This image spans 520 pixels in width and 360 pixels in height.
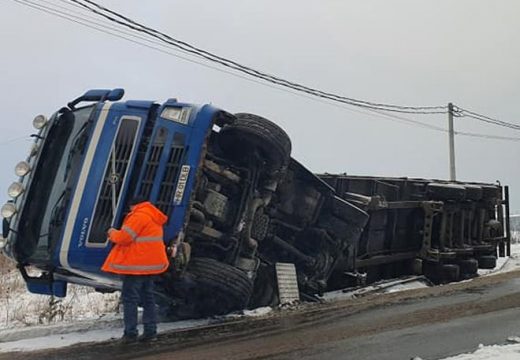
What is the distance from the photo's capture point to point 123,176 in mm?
5734

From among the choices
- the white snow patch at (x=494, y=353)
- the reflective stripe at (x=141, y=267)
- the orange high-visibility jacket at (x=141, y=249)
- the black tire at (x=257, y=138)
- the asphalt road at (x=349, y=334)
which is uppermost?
the black tire at (x=257, y=138)

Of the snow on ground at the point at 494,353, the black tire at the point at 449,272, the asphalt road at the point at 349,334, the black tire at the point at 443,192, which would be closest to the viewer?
the snow on ground at the point at 494,353

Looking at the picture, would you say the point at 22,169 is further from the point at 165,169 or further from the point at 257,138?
the point at 257,138

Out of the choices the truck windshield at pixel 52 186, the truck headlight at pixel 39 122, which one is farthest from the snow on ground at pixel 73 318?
the truck headlight at pixel 39 122

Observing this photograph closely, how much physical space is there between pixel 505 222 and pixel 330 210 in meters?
7.28

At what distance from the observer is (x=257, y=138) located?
6.31 m

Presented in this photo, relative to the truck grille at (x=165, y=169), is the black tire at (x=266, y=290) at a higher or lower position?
lower

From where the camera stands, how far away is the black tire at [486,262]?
40.2ft

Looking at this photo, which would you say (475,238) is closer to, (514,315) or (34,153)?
(514,315)

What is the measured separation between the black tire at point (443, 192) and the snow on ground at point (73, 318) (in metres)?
1.60

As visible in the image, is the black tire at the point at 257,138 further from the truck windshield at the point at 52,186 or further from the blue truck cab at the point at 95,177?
the truck windshield at the point at 52,186

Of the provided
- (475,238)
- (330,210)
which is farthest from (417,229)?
(330,210)

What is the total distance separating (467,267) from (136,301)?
7.67 m

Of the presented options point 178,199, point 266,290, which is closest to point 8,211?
point 178,199
